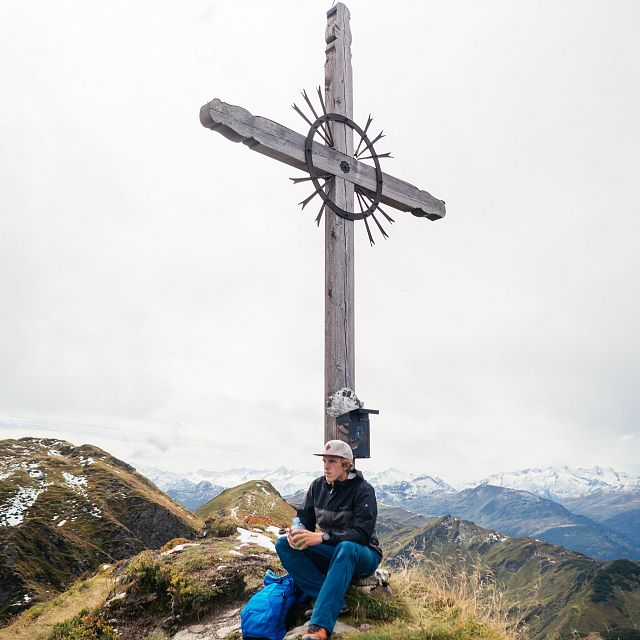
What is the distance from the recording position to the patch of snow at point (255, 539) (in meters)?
11.0

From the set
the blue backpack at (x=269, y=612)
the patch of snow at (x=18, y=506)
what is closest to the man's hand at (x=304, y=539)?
the blue backpack at (x=269, y=612)

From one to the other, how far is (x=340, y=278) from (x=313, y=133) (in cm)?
243

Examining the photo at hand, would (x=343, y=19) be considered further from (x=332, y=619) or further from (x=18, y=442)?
(x=18, y=442)

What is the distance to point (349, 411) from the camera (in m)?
7.63

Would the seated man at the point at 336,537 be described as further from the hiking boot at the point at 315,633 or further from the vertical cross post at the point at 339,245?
the vertical cross post at the point at 339,245

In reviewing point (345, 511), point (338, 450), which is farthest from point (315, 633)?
point (338, 450)

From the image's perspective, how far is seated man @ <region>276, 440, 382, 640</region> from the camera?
6.37 m

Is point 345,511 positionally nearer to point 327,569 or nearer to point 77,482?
point 327,569

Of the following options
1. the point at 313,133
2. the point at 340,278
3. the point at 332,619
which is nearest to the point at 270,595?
the point at 332,619

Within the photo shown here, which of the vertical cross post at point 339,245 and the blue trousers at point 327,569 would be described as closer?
the blue trousers at point 327,569

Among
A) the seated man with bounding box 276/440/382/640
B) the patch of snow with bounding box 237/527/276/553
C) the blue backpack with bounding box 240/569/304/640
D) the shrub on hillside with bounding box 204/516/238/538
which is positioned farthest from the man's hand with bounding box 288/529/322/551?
the shrub on hillside with bounding box 204/516/238/538

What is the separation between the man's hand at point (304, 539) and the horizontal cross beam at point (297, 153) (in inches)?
219

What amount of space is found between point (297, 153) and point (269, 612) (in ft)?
21.8

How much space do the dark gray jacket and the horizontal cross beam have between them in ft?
16.3
